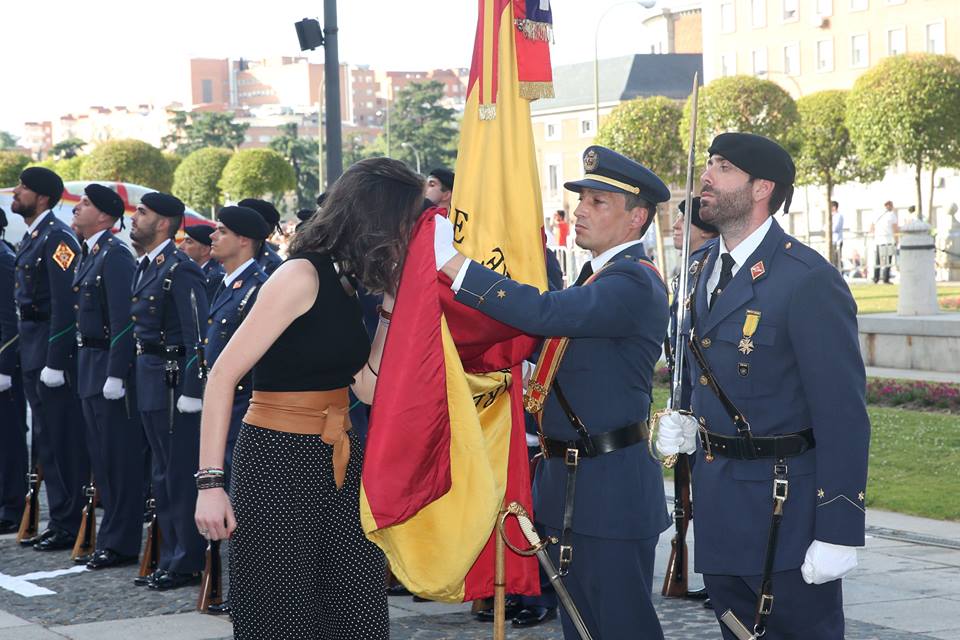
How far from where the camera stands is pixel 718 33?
79.6 metres

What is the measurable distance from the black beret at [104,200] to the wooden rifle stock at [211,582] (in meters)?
2.53

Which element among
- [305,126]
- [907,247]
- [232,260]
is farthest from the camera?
[305,126]

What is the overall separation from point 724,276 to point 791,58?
7448 cm

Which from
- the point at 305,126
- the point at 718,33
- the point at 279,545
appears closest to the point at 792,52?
the point at 718,33

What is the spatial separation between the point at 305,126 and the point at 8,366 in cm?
18974

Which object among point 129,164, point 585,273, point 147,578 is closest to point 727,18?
point 129,164

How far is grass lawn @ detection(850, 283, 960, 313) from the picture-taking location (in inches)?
885

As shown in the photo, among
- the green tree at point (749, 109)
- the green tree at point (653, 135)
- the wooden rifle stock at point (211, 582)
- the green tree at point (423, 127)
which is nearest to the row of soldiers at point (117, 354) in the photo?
the wooden rifle stock at point (211, 582)

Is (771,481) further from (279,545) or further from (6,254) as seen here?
(6,254)

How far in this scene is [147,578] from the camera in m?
7.82

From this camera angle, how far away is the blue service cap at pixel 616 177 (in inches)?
186

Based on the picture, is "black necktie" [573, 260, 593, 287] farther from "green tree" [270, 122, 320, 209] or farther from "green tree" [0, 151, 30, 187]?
"green tree" [270, 122, 320, 209]

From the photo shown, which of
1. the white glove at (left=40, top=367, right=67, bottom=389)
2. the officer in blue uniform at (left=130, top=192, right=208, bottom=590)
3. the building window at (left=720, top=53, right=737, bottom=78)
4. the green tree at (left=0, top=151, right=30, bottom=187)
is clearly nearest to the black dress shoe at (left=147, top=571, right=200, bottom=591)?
the officer in blue uniform at (left=130, top=192, right=208, bottom=590)

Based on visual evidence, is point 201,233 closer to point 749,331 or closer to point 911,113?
point 749,331
